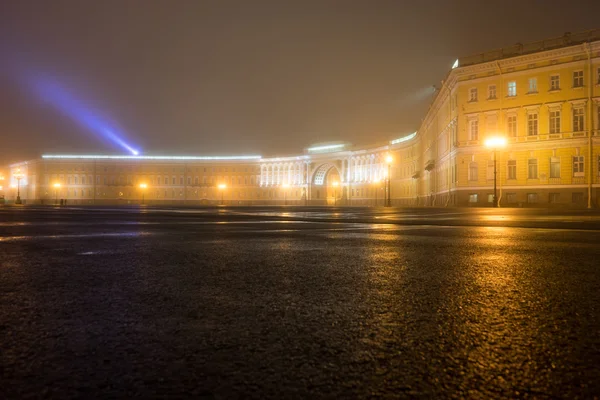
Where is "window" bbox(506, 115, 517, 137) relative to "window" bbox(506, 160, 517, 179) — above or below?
above

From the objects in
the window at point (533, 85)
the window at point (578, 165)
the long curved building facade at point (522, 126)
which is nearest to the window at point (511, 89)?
the long curved building facade at point (522, 126)

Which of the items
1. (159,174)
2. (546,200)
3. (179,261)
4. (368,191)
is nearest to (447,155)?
(546,200)

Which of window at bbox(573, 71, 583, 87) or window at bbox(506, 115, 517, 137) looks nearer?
window at bbox(573, 71, 583, 87)

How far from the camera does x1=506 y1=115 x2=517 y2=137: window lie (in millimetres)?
38603

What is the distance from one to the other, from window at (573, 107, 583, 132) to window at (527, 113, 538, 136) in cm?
257

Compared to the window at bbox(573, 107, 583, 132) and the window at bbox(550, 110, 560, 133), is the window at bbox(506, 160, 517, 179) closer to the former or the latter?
the window at bbox(550, 110, 560, 133)

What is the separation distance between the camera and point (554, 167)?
36.6 meters

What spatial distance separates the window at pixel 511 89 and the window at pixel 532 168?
17.7 ft

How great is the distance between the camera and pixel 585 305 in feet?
9.20

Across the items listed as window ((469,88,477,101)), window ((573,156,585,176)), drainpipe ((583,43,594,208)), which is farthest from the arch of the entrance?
drainpipe ((583,43,594,208))

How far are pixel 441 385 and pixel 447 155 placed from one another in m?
47.0

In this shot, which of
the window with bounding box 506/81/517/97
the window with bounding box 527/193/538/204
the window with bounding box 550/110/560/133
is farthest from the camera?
the window with bounding box 506/81/517/97

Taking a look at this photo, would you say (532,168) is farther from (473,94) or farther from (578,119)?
(473,94)

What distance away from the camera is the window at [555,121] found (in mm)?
36781
